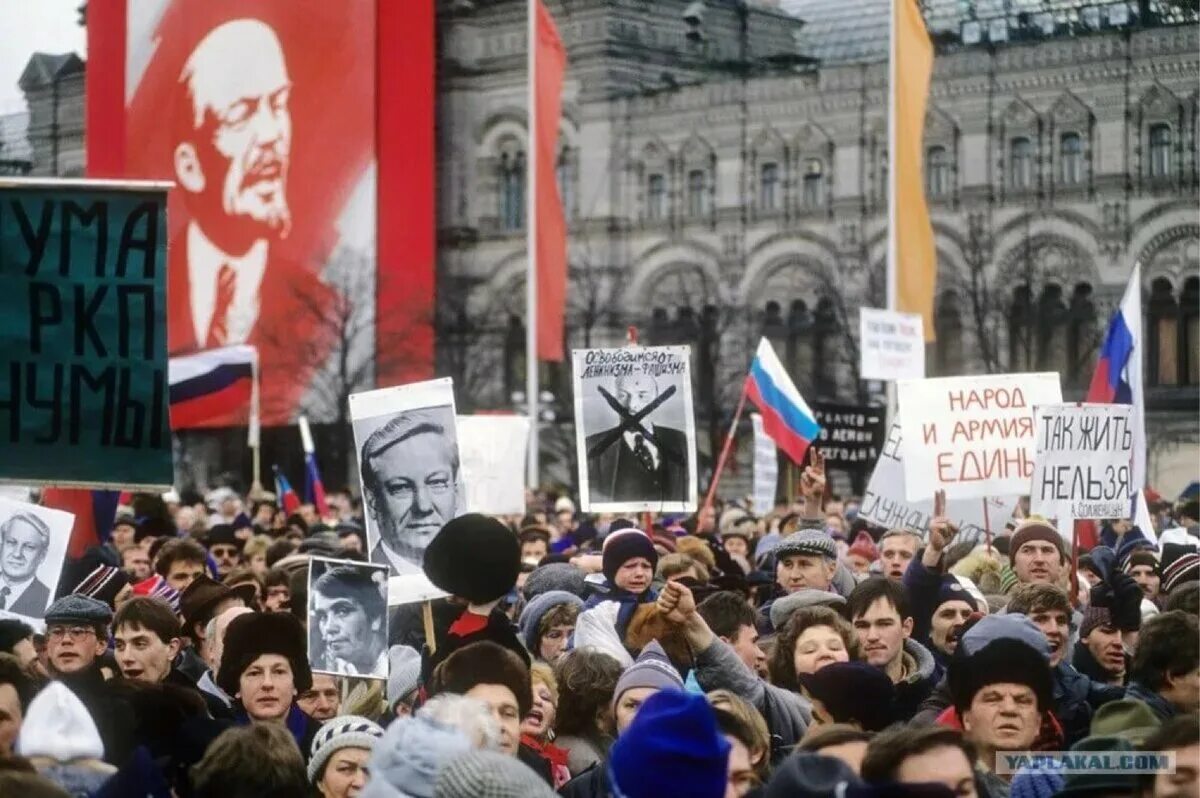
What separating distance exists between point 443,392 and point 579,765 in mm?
2508

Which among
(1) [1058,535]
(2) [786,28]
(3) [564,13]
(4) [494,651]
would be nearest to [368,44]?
(3) [564,13]

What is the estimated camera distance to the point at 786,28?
63.3m

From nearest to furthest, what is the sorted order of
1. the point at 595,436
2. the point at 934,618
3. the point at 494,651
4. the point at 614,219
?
the point at 494,651 < the point at 934,618 < the point at 595,436 < the point at 614,219

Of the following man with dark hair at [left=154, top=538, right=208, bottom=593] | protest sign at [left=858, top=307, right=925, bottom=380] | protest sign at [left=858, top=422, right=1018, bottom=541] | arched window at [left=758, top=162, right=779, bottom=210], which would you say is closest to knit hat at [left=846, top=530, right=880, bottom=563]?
protest sign at [left=858, top=422, right=1018, bottom=541]

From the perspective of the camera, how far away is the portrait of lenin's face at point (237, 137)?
172ft

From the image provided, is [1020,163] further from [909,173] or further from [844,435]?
[844,435]

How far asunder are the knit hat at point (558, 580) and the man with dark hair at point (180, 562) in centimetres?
193

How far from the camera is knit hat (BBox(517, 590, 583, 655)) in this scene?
897cm

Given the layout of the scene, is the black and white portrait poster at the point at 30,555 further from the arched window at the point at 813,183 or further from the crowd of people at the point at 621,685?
the arched window at the point at 813,183

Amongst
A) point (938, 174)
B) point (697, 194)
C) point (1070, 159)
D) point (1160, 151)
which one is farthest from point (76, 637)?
point (697, 194)

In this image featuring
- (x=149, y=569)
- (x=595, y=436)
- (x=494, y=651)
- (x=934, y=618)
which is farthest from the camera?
(x=149, y=569)

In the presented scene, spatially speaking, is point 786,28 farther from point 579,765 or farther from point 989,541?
point 579,765

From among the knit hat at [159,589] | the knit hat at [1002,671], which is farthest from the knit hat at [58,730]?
the knit hat at [159,589]

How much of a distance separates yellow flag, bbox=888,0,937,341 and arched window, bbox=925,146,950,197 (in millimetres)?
30447
